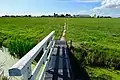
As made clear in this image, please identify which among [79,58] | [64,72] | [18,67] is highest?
[18,67]

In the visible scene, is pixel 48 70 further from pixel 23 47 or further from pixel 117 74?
pixel 23 47

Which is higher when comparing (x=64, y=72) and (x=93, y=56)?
(x=64, y=72)

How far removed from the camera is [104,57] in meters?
8.55

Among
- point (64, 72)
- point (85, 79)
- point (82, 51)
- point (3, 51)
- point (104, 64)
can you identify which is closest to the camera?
point (64, 72)

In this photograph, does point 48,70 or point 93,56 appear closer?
point 48,70

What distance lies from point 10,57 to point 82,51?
4493mm

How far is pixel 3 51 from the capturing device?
44.5 ft

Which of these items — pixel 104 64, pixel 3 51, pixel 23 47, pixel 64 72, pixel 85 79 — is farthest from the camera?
pixel 3 51

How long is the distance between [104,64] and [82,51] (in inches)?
41.7

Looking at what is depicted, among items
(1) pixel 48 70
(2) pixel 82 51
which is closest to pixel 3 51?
(2) pixel 82 51

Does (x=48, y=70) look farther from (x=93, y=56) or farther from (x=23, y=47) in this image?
(x=23, y=47)

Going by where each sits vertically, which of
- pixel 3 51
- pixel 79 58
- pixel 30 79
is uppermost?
pixel 30 79

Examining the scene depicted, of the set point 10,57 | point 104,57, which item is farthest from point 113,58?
point 10,57

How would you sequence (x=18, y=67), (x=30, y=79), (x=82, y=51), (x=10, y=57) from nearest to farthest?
(x=18, y=67), (x=30, y=79), (x=82, y=51), (x=10, y=57)
